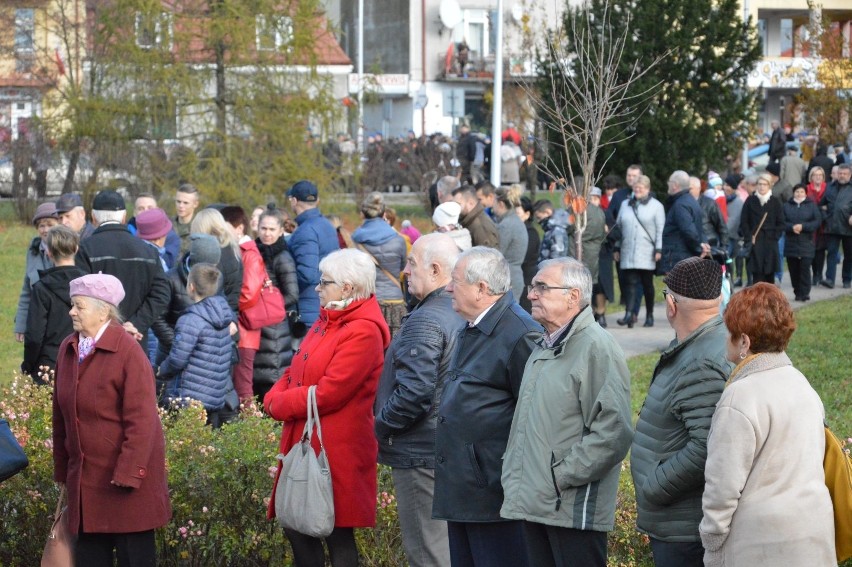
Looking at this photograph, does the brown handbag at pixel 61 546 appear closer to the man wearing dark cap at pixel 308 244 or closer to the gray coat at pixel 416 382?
the gray coat at pixel 416 382

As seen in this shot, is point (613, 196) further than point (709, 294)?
Yes

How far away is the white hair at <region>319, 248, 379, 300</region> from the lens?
6070 millimetres

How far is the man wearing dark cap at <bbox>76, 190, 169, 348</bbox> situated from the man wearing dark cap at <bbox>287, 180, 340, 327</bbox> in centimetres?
187

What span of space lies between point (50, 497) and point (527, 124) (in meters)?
32.8

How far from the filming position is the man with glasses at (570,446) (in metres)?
5.02

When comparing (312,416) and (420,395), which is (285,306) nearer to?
(312,416)

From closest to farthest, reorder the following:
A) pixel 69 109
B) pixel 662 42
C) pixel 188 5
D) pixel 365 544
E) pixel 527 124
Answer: pixel 365 544, pixel 662 42, pixel 188 5, pixel 69 109, pixel 527 124

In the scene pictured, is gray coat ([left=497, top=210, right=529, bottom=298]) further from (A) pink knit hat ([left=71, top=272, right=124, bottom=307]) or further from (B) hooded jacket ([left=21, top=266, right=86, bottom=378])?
(A) pink knit hat ([left=71, top=272, right=124, bottom=307])

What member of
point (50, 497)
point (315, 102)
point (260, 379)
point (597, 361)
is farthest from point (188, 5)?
point (597, 361)

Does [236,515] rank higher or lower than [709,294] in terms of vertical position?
lower

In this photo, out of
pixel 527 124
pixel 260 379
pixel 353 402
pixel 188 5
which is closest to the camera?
pixel 353 402

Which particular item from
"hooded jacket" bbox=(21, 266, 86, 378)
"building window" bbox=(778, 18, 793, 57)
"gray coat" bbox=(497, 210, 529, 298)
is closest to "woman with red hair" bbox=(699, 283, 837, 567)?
"hooded jacket" bbox=(21, 266, 86, 378)

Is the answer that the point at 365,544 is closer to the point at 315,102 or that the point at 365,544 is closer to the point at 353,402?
Result: the point at 353,402

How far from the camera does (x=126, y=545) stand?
616 centimetres
